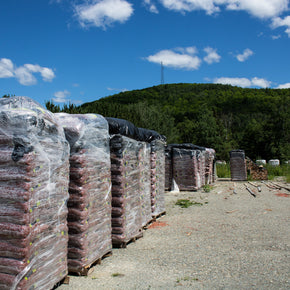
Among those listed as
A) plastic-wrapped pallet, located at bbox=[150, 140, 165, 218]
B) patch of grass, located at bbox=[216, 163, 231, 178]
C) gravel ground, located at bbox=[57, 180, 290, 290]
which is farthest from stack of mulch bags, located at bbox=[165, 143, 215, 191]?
patch of grass, located at bbox=[216, 163, 231, 178]

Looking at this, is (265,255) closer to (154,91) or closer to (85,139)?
(85,139)

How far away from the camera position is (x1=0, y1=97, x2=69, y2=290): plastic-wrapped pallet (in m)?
2.82

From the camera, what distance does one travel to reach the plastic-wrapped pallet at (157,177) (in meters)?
7.25

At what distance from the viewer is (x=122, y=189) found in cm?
504

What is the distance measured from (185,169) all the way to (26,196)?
1039cm

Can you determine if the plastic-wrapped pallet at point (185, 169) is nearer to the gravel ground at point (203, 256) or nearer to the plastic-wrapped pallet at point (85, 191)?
the gravel ground at point (203, 256)

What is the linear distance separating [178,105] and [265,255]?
65.2m

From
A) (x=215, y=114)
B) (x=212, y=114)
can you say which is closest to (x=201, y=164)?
(x=212, y=114)

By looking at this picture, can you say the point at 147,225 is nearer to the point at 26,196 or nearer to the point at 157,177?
the point at 157,177

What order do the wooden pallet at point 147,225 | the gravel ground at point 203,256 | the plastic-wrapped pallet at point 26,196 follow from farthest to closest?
the wooden pallet at point 147,225, the gravel ground at point 203,256, the plastic-wrapped pallet at point 26,196

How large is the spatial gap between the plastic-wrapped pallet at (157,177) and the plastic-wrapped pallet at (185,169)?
4.79 metres

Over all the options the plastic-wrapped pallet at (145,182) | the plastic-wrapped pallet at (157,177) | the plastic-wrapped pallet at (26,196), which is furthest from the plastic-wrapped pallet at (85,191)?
the plastic-wrapped pallet at (157,177)

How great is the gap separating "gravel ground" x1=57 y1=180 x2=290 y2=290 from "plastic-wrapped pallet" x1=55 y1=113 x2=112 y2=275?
0.99 feet

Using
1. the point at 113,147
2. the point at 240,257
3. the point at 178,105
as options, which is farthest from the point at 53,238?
the point at 178,105
